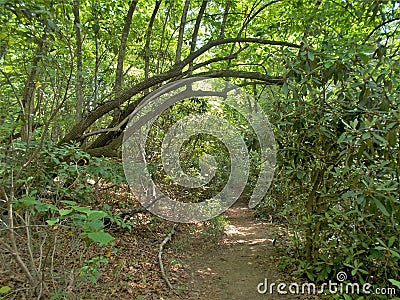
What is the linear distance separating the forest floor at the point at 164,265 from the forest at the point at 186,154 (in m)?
0.03

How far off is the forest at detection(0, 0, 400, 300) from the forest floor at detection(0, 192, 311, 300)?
3cm

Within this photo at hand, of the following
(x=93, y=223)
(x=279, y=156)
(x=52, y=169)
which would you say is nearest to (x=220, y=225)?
(x=279, y=156)

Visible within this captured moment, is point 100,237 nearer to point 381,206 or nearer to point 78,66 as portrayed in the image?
point 381,206

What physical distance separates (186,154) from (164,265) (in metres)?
2.67

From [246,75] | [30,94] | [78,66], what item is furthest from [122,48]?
[30,94]

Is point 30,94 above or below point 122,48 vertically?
below

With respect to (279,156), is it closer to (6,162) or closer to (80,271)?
(80,271)

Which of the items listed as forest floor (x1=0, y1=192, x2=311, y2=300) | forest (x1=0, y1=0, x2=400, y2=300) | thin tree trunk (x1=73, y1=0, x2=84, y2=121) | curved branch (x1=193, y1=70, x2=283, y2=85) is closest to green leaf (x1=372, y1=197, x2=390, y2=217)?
forest (x1=0, y1=0, x2=400, y2=300)

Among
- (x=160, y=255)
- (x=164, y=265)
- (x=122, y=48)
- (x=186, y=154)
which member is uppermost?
(x=122, y=48)

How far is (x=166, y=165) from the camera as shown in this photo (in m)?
6.39

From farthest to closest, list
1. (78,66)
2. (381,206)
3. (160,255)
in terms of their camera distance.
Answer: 1. (160,255)
2. (78,66)
3. (381,206)

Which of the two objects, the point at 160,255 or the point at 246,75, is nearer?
→ the point at 160,255

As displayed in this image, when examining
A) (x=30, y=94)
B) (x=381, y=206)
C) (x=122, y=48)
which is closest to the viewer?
(x=381, y=206)

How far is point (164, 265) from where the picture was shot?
4.60 meters
